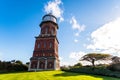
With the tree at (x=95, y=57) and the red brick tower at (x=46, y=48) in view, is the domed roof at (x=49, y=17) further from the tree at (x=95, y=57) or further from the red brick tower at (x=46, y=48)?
the tree at (x=95, y=57)

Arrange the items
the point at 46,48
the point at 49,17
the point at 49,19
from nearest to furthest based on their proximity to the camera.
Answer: the point at 46,48 < the point at 49,19 < the point at 49,17

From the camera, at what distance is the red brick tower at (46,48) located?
41.1 metres

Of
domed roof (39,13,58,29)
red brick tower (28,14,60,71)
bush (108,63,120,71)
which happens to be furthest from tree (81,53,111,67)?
domed roof (39,13,58,29)

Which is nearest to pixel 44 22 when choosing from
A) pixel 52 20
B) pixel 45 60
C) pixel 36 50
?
pixel 52 20

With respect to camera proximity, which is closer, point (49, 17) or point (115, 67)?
point (115, 67)

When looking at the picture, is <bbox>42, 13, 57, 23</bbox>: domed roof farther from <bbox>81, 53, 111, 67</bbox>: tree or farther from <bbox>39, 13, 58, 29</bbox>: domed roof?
<bbox>81, 53, 111, 67</bbox>: tree

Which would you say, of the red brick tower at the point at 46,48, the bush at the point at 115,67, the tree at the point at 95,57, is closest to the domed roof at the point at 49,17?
the red brick tower at the point at 46,48

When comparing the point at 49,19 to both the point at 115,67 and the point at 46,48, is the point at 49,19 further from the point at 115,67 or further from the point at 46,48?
the point at 115,67

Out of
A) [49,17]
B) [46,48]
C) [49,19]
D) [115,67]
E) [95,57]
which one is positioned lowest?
[115,67]

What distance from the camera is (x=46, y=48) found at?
4406cm

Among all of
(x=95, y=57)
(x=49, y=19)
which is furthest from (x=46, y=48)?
(x=95, y=57)

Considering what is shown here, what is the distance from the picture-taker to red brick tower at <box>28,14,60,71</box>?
41.1 m

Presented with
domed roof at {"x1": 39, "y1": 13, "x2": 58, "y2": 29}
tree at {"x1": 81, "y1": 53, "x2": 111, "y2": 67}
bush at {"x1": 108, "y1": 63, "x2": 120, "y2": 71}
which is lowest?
bush at {"x1": 108, "y1": 63, "x2": 120, "y2": 71}

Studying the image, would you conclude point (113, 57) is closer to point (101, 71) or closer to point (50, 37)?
point (101, 71)
